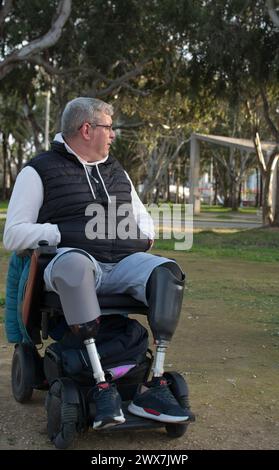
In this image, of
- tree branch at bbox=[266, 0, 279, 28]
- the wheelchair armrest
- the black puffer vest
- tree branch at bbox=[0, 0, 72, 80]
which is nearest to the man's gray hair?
the black puffer vest

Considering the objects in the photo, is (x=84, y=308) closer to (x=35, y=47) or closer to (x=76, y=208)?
(x=76, y=208)

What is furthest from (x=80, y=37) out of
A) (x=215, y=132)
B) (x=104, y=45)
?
(x=215, y=132)

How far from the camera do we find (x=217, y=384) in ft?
14.1

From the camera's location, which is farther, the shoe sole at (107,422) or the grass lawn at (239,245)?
the grass lawn at (239,245)

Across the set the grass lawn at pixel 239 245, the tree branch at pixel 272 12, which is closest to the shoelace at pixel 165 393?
the grass lawn at pixel 239 245

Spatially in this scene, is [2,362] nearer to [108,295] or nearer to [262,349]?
[108,295]

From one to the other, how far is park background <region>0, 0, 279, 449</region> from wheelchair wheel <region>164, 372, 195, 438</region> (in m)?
0.05

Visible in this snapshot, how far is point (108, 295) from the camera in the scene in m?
3.51

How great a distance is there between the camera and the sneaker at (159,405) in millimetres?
3168

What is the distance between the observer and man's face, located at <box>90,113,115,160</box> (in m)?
3.79

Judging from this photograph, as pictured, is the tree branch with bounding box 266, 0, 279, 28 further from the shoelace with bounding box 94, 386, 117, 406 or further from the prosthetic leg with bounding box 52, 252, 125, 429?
the shoelace with bounding box 94, 386, 117, 406

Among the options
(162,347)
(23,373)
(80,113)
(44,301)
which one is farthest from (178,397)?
(80,113)

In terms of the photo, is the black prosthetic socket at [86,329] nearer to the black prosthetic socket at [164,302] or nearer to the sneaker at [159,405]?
the black prosthetic socket at [164,302]
